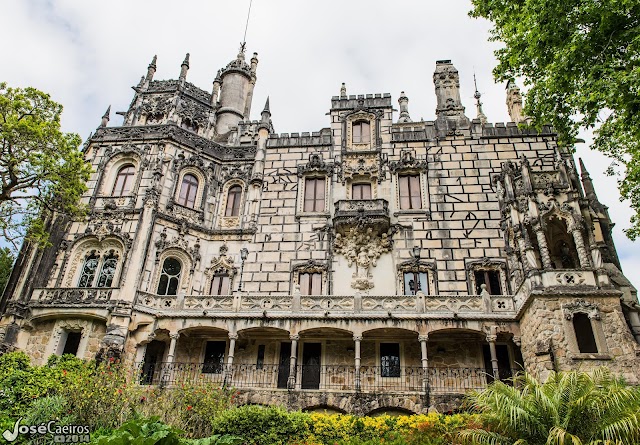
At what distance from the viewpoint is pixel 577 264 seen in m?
19.2

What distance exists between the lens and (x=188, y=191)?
2483cm

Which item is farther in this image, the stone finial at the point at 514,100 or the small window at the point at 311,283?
the stone finial at the point at 514,100

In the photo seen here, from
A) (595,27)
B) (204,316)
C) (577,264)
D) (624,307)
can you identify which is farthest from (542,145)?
(204,316)

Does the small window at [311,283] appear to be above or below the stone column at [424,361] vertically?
above

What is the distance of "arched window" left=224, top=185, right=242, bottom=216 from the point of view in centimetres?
2531

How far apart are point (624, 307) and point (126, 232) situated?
2148cm

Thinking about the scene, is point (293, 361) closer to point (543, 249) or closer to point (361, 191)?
point (361, 191)

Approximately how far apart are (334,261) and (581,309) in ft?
35.0

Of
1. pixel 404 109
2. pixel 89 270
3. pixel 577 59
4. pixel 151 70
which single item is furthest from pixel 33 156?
pixel 404 109

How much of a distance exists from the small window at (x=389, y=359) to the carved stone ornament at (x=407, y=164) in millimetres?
9288

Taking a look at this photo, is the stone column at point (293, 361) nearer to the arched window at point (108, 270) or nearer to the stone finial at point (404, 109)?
the arched window at point (108, 270)

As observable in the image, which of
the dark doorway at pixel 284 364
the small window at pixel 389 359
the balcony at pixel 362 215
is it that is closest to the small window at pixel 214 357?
the dark doorway at pixel 284 364

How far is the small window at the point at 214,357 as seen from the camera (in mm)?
20484

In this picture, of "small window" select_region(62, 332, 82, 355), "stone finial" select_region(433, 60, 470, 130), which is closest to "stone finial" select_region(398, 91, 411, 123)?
"stone finial" select_region(433, 60, 470, 130)
